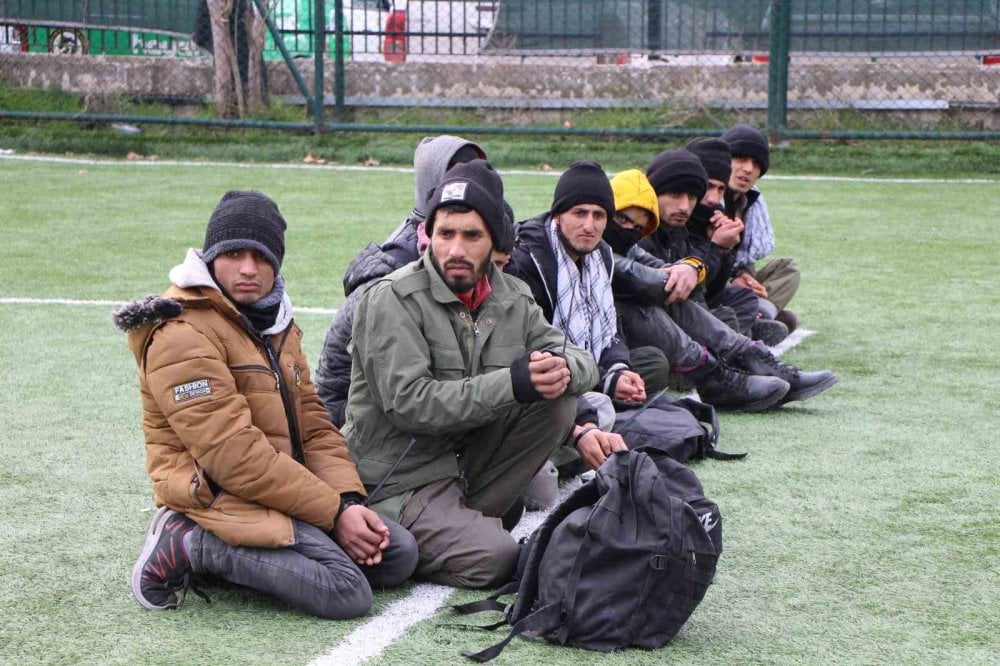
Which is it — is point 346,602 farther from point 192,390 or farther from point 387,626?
point 192,390

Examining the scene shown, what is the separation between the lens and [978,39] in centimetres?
1347

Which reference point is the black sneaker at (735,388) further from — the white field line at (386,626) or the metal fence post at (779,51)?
the metal fence post at (779,51)

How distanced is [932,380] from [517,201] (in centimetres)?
563

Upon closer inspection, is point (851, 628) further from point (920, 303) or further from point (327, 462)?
point (920, 303)

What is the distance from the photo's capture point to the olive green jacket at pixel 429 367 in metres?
3.82

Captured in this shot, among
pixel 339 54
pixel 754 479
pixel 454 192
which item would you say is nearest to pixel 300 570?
pixel 454 192

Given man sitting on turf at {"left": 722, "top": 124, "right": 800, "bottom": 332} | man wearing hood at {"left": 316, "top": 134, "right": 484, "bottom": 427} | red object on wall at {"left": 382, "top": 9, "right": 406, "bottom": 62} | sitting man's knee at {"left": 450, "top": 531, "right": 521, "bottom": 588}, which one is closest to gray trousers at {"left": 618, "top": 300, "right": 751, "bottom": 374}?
man sitting on turf at {"left": 722, "top": 124, "right": 800, "bottom": 332}

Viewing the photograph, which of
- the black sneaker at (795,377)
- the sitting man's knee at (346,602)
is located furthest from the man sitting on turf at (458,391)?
the black sneaker at (795,377)

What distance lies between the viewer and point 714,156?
6.64 metres

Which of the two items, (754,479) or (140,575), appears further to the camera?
(754,479)

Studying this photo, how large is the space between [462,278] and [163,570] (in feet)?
3.52

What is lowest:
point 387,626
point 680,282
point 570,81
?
point 387,626

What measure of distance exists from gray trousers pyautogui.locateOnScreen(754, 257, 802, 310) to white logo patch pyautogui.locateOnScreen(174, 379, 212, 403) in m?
4.49

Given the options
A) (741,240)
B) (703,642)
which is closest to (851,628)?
(703,642)
